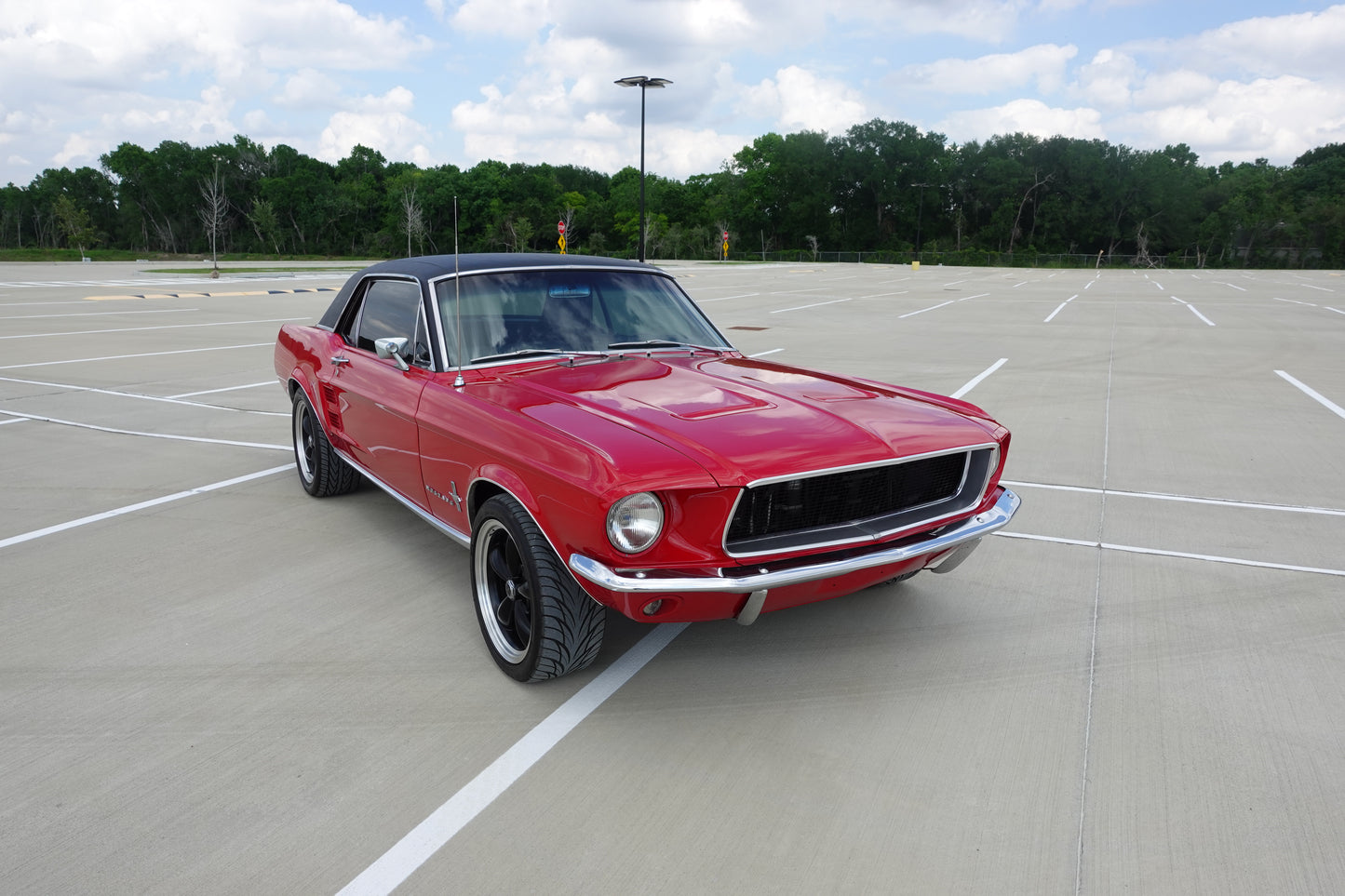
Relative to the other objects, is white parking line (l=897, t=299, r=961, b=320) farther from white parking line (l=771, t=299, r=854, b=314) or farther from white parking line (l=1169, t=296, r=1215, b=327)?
white parking line (l=1169, t=296, r=1215, b=327)

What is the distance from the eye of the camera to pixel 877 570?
9.98 ft

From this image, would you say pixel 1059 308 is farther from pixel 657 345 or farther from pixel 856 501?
pixel 856 501

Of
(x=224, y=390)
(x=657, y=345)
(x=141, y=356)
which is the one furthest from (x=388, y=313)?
(x=141, y=356)

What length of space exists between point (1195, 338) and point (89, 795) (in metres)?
16.8

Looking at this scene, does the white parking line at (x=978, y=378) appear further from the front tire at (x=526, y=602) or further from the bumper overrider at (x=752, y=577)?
the front tire at (x=526, y=602)

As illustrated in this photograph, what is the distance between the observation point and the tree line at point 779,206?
9069cm

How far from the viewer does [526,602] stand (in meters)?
3.29

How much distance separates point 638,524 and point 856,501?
2.78 feet

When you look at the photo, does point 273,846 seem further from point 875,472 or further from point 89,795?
point 875,472

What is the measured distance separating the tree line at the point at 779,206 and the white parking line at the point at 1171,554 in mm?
80092

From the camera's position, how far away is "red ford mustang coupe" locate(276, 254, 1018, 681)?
2.75 meters

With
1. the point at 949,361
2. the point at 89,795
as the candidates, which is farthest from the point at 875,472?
the point at 949,361

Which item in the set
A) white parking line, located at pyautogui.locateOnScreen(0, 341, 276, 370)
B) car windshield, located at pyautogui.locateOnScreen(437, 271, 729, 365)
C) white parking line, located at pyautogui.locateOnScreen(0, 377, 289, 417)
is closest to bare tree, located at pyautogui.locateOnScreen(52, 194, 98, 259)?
white parking line, located at pyautogui.locateOnScreen(0, 341, 276, 370)

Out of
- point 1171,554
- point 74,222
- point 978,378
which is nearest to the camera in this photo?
point 1171,554
